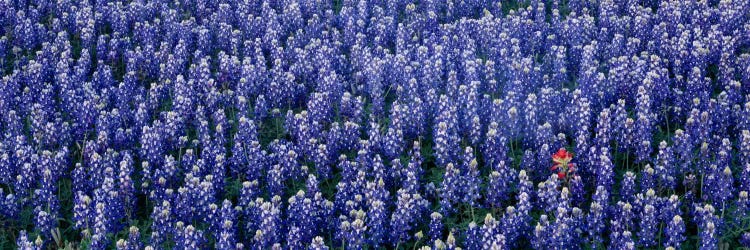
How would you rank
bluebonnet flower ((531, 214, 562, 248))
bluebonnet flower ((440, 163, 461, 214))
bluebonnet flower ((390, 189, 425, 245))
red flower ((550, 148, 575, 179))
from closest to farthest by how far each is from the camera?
bluebonnet flower ((531, 214, 562, 248)), bluebonnet flower ((390, 189, 425, 245)), bluebonnet flower ((440, 163, 461, 214)), red flower ((550, 148, 575, 179))

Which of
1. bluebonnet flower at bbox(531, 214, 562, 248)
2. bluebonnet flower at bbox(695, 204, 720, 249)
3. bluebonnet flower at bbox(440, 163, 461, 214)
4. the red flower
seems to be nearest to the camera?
bluebonnet flower at bbox(695, 204, 720, 249)

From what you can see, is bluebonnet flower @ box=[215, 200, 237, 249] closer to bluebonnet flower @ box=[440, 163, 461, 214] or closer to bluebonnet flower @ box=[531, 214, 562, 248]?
bluebonnet flower @ box=[440, 163, 461, 214]

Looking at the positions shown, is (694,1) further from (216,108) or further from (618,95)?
(216,108)

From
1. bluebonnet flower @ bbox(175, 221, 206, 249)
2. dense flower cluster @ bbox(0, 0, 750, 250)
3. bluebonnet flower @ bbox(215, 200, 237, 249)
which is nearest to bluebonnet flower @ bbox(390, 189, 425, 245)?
dense flower cluster @ bbox(0, 0, 750, 250)

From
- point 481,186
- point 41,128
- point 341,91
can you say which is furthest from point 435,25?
point 41,128

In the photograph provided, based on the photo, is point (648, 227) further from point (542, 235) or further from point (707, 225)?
point (542, 235)

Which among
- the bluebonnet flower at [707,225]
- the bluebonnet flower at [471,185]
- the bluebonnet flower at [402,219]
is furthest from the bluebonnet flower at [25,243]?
the bluebonnet flower at [707,225]

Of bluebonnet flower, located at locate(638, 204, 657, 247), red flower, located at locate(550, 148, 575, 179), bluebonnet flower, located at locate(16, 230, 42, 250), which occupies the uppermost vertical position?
red flower, located at locate(550, 148, 575, 179)

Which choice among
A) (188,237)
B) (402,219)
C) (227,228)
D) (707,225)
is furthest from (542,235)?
(188,237)

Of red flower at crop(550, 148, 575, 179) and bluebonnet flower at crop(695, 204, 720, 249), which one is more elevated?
red flower at crop(550, 148, 575, 179)
